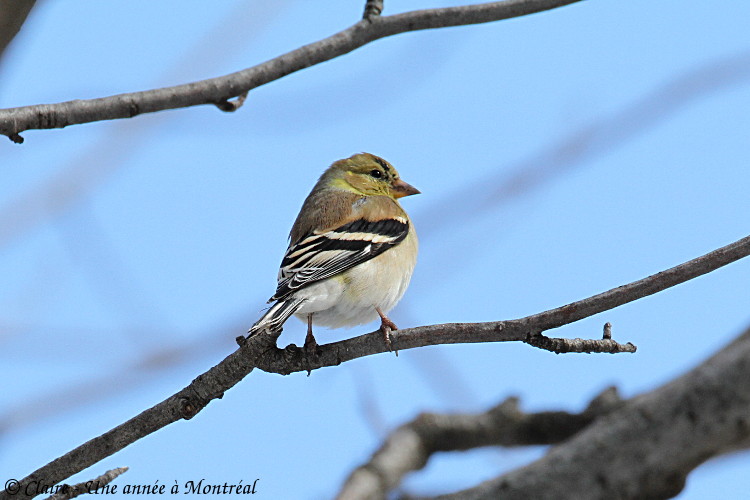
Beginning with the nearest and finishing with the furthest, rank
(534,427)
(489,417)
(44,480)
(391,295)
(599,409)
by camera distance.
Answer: (599,409) < (44,480) < (534,427) < (489,417) < (391,295)

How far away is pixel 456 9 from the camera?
317 cm

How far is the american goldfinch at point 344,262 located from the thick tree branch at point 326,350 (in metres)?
0.20

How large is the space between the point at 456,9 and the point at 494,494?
2178mm

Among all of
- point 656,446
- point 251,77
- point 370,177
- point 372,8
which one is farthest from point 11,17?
point 370,177

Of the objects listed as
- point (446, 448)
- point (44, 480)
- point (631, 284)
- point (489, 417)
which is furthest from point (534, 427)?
point (44, 480)

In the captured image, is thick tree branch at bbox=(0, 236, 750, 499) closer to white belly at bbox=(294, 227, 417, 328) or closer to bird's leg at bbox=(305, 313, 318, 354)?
bird's leg at bbox=(305, 313, 318, 354)

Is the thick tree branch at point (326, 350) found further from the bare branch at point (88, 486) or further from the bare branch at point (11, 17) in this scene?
the bare branch at point (11, 17)

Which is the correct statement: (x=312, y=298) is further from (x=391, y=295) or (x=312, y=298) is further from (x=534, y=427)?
(x=534, y=427)

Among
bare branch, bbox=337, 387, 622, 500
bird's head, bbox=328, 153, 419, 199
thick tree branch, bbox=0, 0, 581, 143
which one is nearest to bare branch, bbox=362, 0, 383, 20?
thick tree branch, bbox=0, 0, 581, 143

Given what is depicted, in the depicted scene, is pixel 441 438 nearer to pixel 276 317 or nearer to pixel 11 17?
pixel 276 317

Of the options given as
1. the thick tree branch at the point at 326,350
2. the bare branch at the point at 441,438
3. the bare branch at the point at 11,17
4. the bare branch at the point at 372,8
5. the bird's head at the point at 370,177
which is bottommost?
the bare branch at the point at 441,438

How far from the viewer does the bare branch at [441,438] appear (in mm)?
3594

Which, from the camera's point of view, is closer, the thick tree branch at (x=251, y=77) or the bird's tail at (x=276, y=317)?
the thick tree branch at (x=251, y=77)

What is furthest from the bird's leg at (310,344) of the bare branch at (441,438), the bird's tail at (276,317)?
the bare branch at (441,438)
